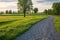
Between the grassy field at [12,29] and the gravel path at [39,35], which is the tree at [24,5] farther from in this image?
the gravel path at [39,35]

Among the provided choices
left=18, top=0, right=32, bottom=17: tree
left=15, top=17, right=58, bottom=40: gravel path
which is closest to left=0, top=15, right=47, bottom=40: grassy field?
left=15, top=17, right=58, bottom=40: gravel path

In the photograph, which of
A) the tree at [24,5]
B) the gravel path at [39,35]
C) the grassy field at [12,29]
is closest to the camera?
the gravel path at [39,35]

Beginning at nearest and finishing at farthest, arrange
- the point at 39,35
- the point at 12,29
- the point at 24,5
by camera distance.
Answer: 1. the point at 39,35
2. the point at 12,29
3. the point at 24,5

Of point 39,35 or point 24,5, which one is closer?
point 39,35

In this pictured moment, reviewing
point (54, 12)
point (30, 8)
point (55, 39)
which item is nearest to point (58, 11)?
point (54, 12)

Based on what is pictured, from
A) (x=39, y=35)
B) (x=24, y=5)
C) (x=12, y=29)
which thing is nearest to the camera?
(x=39, y=35)

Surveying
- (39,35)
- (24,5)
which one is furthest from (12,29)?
(24,5)

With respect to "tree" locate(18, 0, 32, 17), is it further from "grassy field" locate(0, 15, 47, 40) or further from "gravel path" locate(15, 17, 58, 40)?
"gravel path" locate(15, 17, 58, 40)

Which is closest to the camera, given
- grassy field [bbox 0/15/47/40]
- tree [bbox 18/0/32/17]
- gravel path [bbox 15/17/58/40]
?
gravel path [bbox 15/17/58/40]

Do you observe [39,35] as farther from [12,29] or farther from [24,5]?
[24,5]

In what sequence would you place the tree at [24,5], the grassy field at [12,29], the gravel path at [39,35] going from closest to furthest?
the gravel path at [39,35]
the grassy field at [12,29]
the tree at [24,5]

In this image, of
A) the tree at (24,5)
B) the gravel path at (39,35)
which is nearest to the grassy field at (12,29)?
the gravel path at (39,35)

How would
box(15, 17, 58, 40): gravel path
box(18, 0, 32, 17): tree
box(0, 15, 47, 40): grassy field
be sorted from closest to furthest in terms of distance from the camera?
box(15, 17, 58, 40): gravel path < box(0, 15, 47, 40): grassy field < box(18, 0, 32, 17): tree

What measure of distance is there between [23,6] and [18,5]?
11.2 feet
